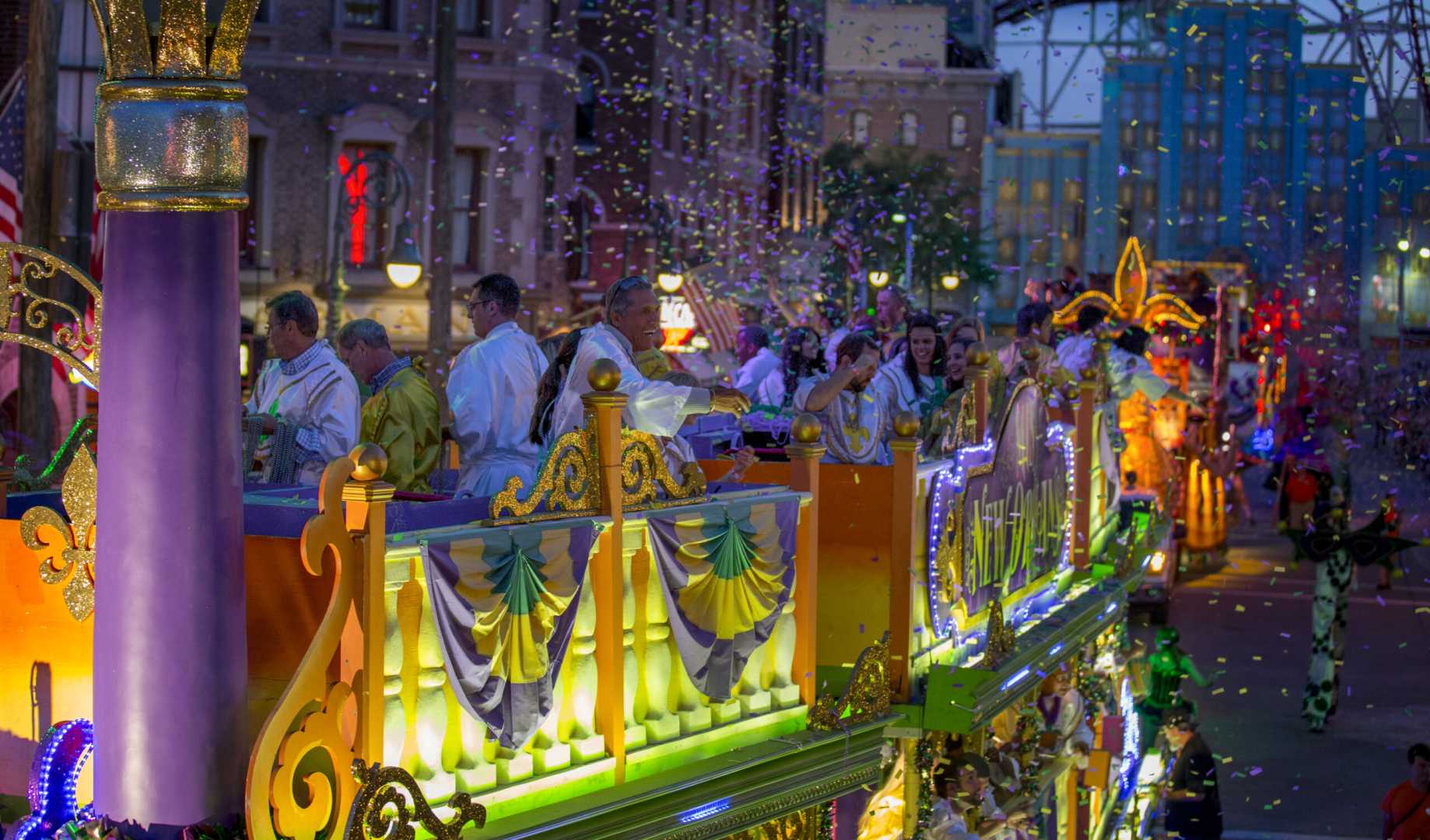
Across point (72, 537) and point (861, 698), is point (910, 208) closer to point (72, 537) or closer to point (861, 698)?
point (861, 698)

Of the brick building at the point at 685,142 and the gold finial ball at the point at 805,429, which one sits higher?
→ the brick building at the point at 685,142

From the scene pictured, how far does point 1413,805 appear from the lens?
13.6 metres

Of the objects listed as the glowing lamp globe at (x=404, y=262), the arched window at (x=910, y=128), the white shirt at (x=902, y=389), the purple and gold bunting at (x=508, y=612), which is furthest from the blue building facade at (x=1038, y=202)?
the purple and gold bunting at (x=508, y=612)

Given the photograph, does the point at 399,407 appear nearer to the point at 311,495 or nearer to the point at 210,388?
the point at 311,495

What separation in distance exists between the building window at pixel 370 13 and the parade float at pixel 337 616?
29620 mm

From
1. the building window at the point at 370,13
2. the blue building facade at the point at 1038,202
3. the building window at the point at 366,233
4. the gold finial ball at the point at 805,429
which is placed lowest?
the gold finial ball at the point at 805,429

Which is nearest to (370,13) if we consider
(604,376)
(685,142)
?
(685,142)

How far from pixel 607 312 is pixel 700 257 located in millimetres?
38746

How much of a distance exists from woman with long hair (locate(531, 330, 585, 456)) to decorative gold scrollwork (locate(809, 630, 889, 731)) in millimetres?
1368

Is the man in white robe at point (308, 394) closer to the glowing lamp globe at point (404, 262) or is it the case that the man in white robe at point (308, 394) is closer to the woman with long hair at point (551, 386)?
the woman with long hair at point (551, 386)

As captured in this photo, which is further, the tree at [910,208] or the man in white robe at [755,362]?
the tree at [910,208]

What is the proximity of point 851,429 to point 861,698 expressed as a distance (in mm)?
1597

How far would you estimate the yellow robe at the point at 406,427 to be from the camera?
25.8 feet

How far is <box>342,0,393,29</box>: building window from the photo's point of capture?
3516cm
